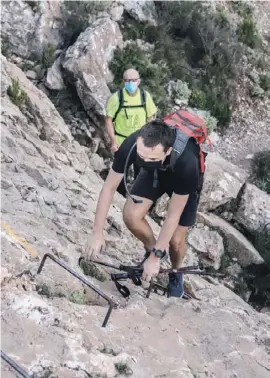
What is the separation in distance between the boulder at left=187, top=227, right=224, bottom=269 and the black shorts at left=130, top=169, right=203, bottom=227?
4.76 meters

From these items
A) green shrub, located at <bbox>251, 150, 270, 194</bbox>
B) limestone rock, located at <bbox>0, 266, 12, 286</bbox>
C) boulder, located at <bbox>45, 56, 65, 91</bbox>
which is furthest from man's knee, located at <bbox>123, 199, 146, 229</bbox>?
green shrub, located at <bbox>251, 150, 270, 194</bbox>

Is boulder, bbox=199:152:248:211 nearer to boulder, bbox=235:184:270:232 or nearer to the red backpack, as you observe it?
boulder, bbox=235:184:270:232

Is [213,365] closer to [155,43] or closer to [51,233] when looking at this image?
[51,233]

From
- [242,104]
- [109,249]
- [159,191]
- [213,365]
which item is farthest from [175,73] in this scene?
[213,365]

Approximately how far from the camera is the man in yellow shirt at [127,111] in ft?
24.9

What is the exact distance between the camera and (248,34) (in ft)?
54.2

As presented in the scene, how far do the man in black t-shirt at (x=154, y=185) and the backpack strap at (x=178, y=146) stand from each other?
0.04 m

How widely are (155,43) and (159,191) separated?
1022 centimetres

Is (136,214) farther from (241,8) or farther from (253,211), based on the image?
(241,8)

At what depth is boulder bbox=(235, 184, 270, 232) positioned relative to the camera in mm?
11211

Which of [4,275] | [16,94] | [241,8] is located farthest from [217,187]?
[241,8]

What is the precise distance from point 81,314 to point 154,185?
1.36 metres

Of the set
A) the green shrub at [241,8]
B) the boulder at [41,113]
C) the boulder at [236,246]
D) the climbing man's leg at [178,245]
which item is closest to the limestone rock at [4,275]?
the climbing man's leg at [178,245]

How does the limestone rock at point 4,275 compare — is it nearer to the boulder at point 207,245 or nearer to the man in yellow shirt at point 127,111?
the man in yellow shirt at point 127,111
